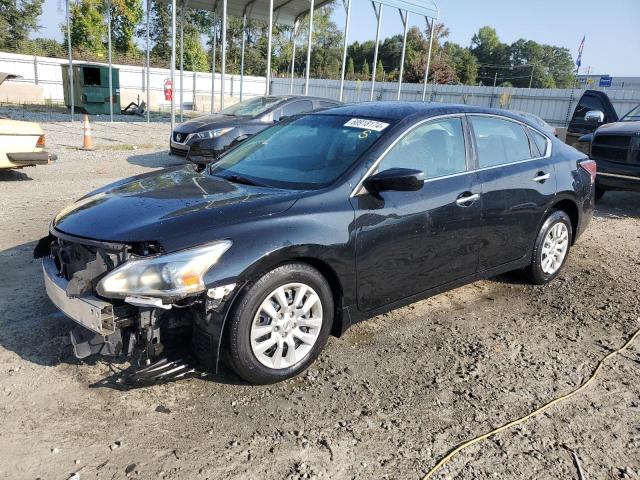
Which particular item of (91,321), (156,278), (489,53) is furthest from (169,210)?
(489,53)

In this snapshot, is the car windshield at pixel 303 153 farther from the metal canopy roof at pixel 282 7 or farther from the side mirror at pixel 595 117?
the metal canopy roof at pixel 282 7

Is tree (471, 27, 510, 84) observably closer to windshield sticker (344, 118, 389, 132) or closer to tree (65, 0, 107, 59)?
tree (65, 0, 107, 59)

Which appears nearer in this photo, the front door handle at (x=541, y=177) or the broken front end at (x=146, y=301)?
the broken front end at (x=146, y=301)

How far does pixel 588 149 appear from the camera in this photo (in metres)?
9.69

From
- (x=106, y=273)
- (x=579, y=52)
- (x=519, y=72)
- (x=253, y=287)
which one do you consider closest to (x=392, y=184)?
(x=253, y=287)

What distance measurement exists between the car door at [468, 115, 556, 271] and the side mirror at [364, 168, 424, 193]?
1004 mm

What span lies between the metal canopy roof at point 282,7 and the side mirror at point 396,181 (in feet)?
52.5

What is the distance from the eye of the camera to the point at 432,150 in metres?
4.00

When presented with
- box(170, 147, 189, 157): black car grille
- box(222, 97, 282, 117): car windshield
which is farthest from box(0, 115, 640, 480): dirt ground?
box(222, 97, 282, 117): car windshield

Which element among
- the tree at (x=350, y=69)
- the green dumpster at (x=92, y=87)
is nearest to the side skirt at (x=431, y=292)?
the green dumpster at (x=92, y=87)

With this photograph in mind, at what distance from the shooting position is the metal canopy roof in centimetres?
1888

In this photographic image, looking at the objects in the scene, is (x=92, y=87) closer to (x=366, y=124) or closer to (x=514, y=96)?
(x=366, y=124)

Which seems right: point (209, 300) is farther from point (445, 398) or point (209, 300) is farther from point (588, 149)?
point (588, 149)

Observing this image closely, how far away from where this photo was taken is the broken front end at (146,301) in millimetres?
2758
